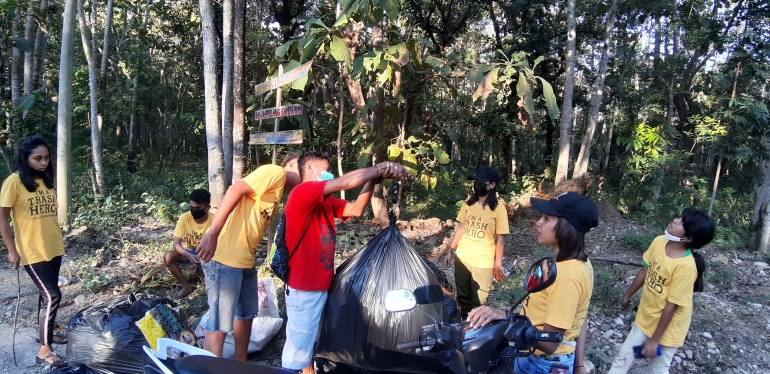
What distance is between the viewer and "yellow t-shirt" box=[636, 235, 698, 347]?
2549mm

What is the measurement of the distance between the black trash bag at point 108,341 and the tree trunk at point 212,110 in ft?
6.92

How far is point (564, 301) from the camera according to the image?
1865 millimetres

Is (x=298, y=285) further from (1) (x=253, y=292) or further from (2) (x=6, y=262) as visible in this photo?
(2) (x=6, y=262)

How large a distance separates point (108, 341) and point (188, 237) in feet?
5.07

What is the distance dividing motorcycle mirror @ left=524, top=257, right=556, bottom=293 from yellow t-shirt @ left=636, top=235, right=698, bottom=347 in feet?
4.74

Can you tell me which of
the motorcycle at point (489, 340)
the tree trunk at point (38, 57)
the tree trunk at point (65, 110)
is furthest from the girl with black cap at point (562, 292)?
the tree trunk at point (38, 57)

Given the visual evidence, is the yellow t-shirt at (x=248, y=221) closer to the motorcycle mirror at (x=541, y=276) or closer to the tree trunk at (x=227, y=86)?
the motorcycle mirror at (x=541, y=276)

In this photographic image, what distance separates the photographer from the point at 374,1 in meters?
4.36

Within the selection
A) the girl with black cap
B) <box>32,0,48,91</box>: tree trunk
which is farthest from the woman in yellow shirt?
<box>32,0,48,91</box>: tree trunk

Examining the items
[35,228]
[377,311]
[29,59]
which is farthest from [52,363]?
[29,59]

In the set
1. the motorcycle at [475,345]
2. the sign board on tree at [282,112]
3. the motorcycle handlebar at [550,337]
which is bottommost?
the motorcycle at [475,345]

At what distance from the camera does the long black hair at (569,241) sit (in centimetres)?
195

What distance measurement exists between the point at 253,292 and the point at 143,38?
1059 cm

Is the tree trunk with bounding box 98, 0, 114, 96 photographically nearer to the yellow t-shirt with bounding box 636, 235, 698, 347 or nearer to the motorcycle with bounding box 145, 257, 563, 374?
the motorcycle with bounding box 145, 257, 563, 374
